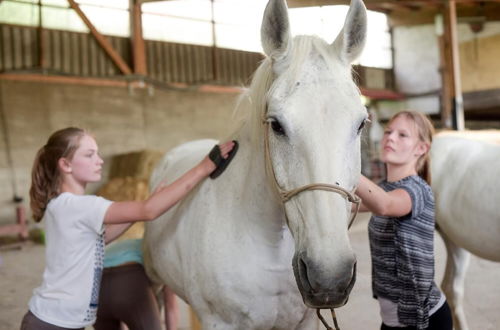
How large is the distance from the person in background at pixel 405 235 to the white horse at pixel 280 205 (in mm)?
309

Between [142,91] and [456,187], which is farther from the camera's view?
[142,91]

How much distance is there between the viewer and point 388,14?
1458cm

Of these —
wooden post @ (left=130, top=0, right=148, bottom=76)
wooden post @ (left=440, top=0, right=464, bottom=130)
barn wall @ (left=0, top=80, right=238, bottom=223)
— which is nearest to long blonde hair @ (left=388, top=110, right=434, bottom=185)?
wooden post @ (left=440, top=0, right=464, bottom=130)

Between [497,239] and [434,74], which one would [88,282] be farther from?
[434,74]

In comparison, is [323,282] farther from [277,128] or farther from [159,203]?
[159,203]

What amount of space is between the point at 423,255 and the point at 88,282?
3.90ft

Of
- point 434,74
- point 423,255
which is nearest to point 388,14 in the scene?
point 434,74

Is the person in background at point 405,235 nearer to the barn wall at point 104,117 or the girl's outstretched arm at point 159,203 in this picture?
the girl's outstretched arm at point 159,203

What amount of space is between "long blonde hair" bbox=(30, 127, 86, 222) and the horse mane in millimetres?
638

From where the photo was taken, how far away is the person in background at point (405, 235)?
1652mm

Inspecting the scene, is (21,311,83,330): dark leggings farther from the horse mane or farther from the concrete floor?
the concrete floor

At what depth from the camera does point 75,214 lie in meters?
1.63

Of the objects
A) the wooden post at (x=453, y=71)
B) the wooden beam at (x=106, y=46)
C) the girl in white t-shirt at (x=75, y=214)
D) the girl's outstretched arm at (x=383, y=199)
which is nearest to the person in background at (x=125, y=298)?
the girl in white t-shirt at (x=75, y=214)

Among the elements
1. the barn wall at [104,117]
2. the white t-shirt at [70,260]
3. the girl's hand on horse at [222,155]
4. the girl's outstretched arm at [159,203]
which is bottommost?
the white t-shirt at [70,260]
